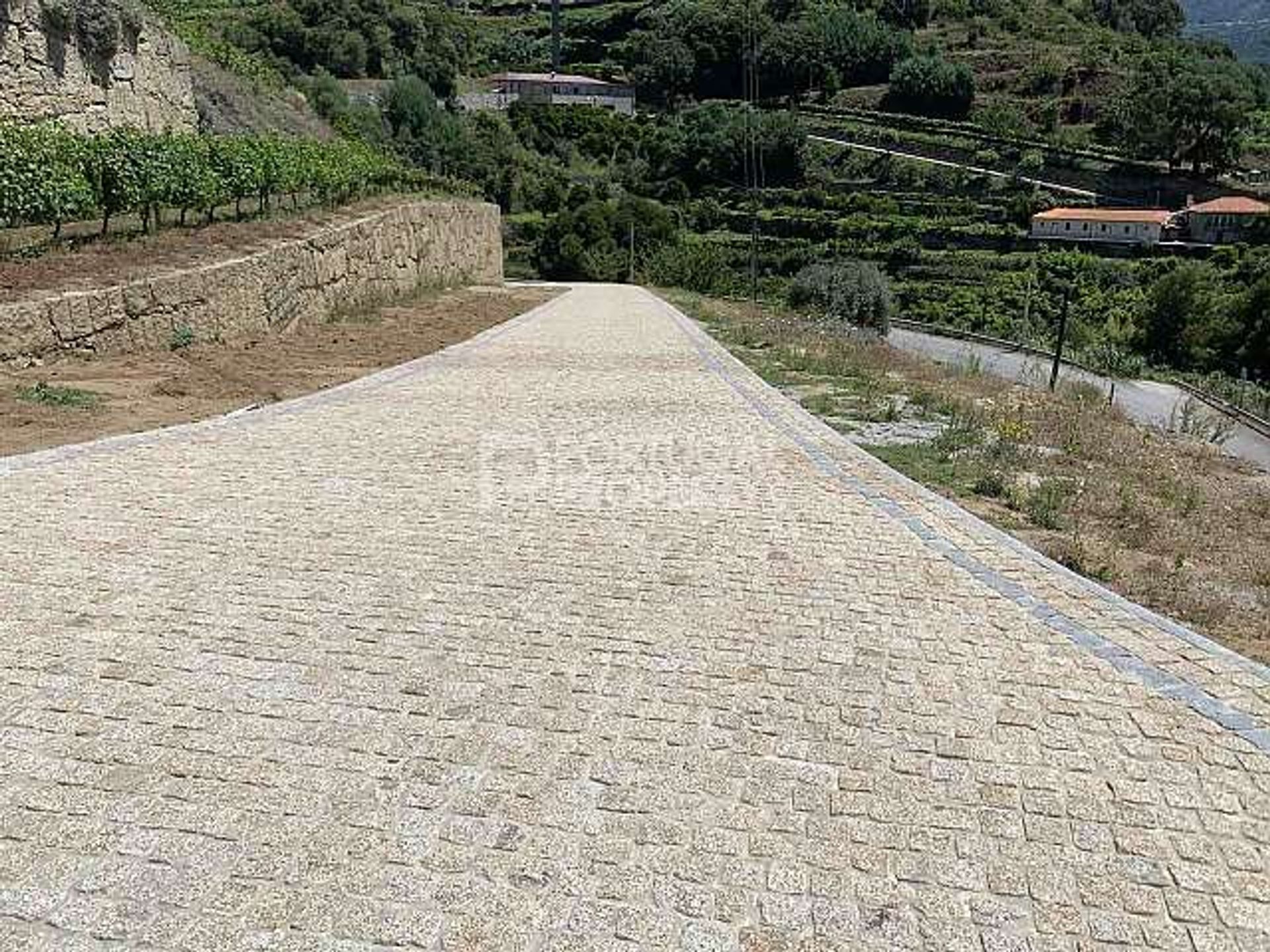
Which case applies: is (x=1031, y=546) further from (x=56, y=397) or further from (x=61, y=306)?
(x=61, y=306)

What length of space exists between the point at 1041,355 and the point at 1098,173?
3743cm

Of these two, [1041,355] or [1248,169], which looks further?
[1248,169]

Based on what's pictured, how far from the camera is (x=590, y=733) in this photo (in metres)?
3.60

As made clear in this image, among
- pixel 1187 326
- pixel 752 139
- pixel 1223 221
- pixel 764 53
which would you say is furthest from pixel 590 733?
pixel 764 53

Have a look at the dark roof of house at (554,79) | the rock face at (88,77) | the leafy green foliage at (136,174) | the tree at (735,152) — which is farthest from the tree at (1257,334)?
the dark roof of house at (554,79)

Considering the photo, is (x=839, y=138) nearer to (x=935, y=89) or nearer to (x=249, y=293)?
(x=935, y=89)

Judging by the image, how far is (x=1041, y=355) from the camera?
32750 millimetres

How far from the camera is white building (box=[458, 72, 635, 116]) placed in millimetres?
80250

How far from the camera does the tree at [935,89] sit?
269 feet

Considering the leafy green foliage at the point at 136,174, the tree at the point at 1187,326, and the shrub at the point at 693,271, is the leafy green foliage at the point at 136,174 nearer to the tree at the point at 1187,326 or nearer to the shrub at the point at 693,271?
the shrub at the point at 693,271

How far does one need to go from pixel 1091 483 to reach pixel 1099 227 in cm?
5123

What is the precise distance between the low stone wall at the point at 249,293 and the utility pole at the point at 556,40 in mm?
78817

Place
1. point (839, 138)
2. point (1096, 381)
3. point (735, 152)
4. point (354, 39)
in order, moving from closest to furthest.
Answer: point (1096, 381), point (735, 152), point (354, 39), point (839, 138)

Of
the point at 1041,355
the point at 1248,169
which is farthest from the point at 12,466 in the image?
the point at 1248,169
